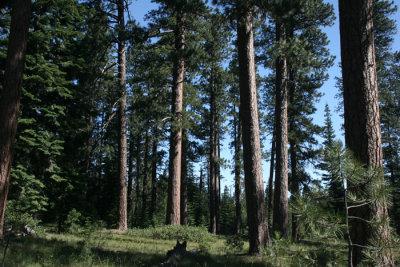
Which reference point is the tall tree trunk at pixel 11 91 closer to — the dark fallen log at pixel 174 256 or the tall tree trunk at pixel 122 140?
the dark fallen log at pixel 174 256

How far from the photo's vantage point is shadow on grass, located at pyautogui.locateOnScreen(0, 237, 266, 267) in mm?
5285

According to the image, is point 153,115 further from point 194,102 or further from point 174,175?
point 194,102

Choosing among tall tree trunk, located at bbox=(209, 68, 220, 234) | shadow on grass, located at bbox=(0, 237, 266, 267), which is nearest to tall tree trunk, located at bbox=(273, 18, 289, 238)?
shadow on grass, located at bbox=(0, 237, 266, 267)

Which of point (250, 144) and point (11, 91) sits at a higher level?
point (11, 91)

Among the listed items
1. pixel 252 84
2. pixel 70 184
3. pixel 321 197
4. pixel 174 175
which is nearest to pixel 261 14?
pixel 252 84

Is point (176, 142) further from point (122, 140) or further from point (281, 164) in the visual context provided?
point (281, 164)

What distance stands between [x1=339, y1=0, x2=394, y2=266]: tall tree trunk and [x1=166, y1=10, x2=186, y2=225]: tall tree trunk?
31.9ft

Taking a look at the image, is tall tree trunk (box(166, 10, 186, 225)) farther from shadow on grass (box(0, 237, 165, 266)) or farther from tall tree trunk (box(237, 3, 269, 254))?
shadow on grass (box(0, 237, 165, 266))

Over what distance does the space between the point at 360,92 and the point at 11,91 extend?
24.3 feet

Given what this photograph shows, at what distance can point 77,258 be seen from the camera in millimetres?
5633

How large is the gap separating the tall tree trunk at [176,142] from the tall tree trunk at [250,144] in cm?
608

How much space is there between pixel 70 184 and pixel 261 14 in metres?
10.9

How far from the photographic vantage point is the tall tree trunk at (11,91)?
6766mm

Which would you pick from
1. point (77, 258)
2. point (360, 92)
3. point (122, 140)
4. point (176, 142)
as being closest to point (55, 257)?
point (77, 258)
